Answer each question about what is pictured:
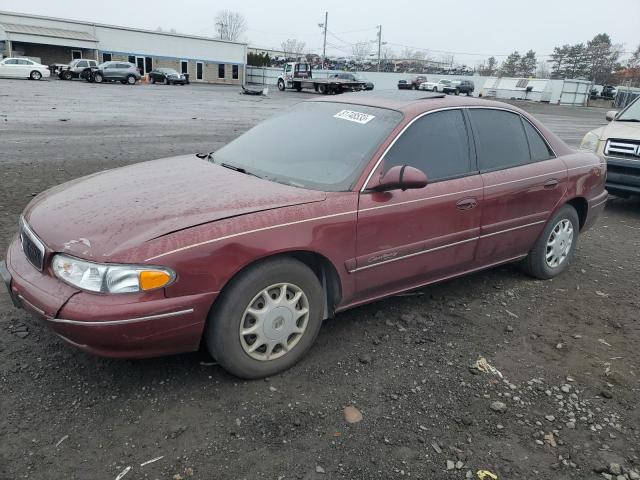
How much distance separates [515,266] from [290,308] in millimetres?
2841

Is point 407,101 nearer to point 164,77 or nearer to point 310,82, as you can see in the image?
point 310,82

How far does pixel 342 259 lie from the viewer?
10.5ft

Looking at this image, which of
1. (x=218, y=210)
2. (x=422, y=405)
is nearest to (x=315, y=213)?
(x=218, y=210)

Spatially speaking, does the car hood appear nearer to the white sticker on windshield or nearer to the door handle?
the white sticker on windshield

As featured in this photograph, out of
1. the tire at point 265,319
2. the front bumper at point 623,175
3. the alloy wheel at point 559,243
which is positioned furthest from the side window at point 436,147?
the front bumper at point 623,175

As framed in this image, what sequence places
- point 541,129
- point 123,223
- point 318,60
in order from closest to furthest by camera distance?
point 123,223 → point 541,129 → point 318,60

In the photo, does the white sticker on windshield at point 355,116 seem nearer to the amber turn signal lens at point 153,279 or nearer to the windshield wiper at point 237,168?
the windshield wiper at point 237,168

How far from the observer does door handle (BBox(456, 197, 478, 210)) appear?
378 centimetres

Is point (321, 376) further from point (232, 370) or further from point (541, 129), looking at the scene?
point (541, 129)

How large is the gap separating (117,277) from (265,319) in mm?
837

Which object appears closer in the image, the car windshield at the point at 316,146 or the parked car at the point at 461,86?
the car windshield at the point at 316,146

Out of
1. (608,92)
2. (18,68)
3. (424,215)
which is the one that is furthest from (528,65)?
(424,215)

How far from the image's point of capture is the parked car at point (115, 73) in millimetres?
39344

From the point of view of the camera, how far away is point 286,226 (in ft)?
9.61
